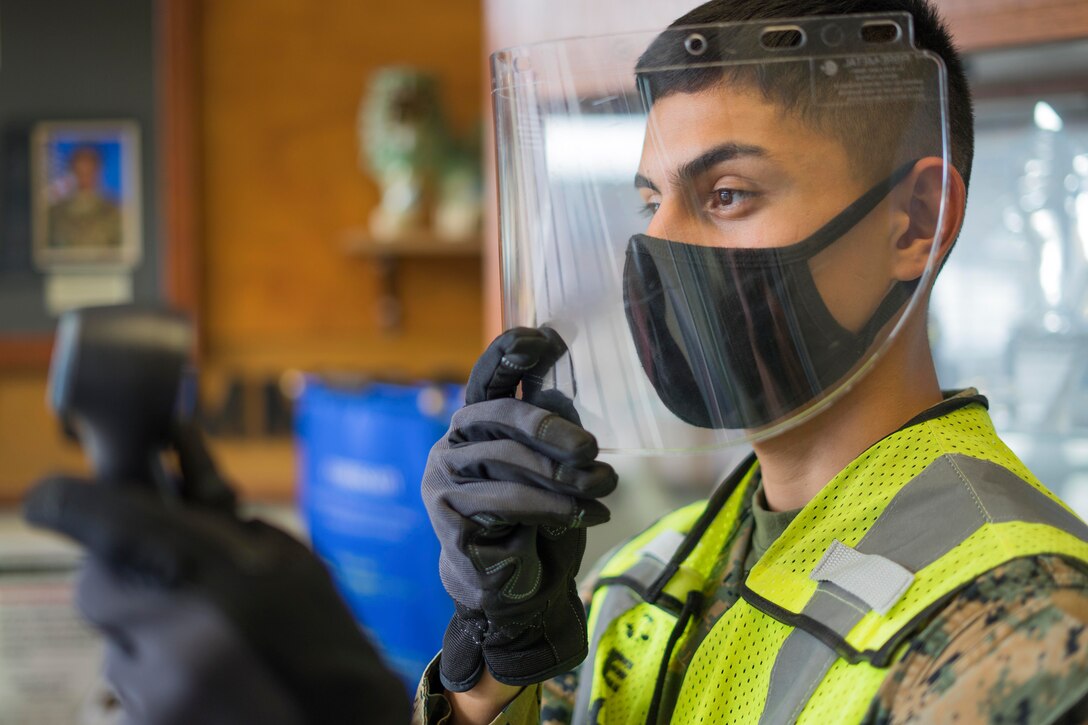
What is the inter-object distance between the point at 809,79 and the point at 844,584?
44 centimetres

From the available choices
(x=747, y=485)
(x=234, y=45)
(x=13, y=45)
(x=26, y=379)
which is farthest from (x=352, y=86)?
(x=747, y=485)

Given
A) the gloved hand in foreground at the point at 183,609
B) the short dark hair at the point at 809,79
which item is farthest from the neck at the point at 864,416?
the gloved hand in foreground at the point at 183,609

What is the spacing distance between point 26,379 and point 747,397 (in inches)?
127

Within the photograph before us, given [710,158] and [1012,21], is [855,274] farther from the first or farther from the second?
[1012,21]

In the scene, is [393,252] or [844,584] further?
[393,252]

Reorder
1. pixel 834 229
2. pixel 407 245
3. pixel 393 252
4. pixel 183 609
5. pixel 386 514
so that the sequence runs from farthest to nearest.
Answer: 1. pixel 393 252
2. pixel 407 245
3. pixel 386 514
4. pixel 834 229
5. pixel 183 609

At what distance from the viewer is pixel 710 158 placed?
987 millimetres

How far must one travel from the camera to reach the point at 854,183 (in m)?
0.97

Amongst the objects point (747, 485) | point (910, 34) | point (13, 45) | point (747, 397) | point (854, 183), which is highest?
point (13, 45)

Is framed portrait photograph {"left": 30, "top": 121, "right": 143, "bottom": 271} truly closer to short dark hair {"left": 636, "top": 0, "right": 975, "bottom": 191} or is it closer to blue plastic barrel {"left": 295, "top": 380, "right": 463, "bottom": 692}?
blue plastic barrel {"left": 295, "top": 380, "right": 463, "bottom": 692}

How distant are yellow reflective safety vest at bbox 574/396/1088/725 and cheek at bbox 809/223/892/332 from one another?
119 mm

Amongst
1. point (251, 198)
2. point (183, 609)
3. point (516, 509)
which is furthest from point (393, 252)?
point (183, 609)

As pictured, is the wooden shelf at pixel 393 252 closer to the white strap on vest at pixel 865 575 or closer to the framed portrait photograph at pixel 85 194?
the framed portrait photograph at pixel 85 194

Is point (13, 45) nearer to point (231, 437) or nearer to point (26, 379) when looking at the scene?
point (26, 379)
